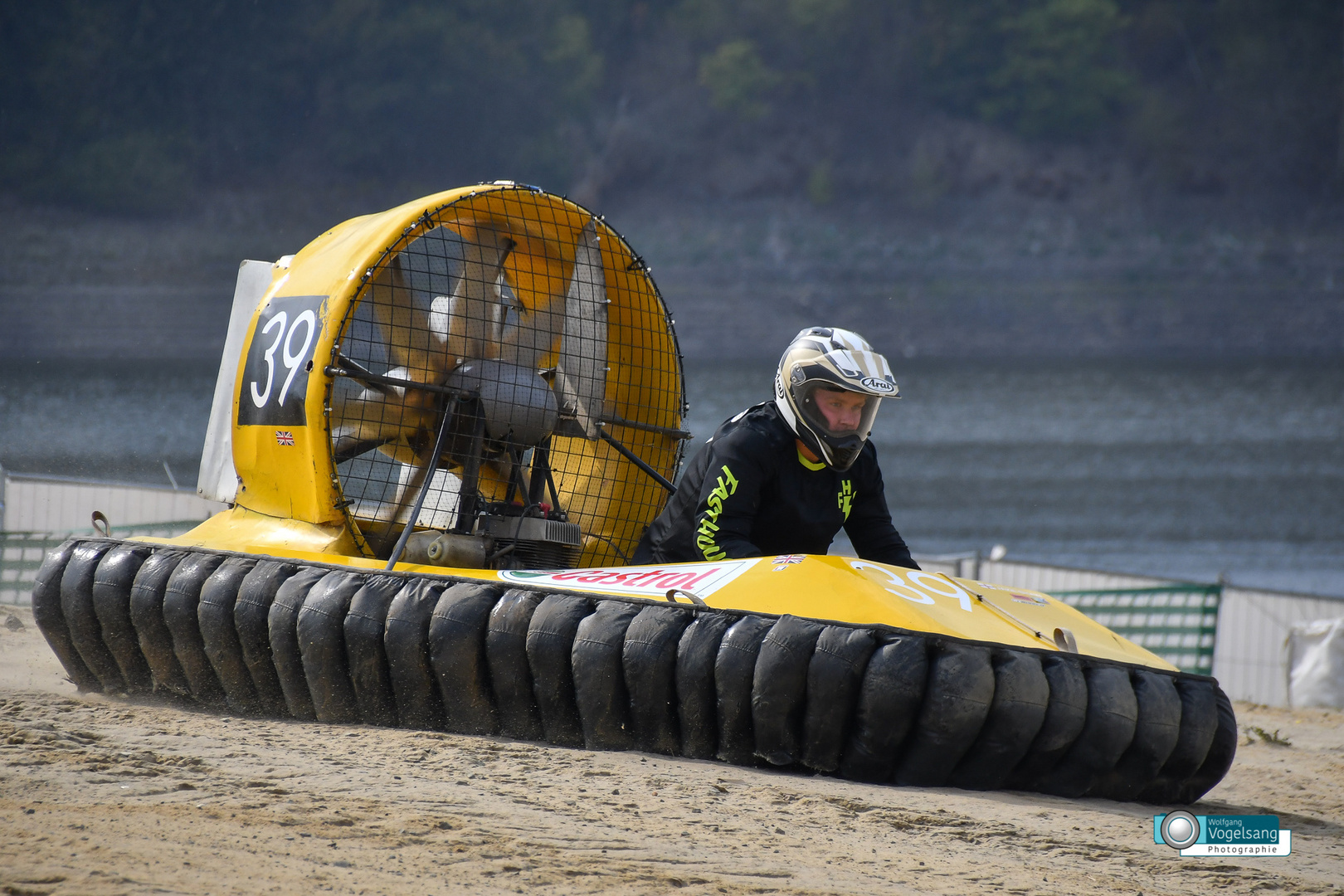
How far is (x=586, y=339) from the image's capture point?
14.2 ft

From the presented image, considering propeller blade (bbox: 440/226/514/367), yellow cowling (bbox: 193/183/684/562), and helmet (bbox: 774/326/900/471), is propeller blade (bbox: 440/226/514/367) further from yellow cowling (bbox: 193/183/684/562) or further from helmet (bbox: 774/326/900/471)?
helmet (bbox: 774/326/900/471)

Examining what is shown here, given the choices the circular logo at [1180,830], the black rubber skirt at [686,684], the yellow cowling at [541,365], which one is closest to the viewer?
the circular logo at [1180,830]

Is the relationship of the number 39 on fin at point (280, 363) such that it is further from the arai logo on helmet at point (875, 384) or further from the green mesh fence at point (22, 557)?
the green mesh fence at point (22, 557)

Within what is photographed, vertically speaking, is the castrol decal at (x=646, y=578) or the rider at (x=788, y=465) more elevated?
the rider at (x=788, y=465)

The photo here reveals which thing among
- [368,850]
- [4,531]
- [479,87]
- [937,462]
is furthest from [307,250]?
[479,87]

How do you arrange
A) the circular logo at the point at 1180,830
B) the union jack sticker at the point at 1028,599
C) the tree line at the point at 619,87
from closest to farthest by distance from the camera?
1. the circular logo at the point at 1180,830
2. the union jack sticker at the point at 1028,599
3. the tree line at the point at 619,87

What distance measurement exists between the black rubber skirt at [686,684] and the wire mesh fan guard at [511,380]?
0.52 meters

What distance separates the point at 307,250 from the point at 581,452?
114cm

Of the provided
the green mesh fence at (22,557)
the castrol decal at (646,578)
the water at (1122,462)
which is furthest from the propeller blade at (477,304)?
the water at (1122,462)

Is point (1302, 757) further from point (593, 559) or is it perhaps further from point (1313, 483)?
point (1313, 483)

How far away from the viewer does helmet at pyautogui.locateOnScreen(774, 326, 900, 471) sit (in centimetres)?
334

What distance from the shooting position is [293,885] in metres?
1.83

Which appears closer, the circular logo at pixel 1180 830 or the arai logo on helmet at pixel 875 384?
the circular logo at pixel 1180 830

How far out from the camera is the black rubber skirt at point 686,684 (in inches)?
107
